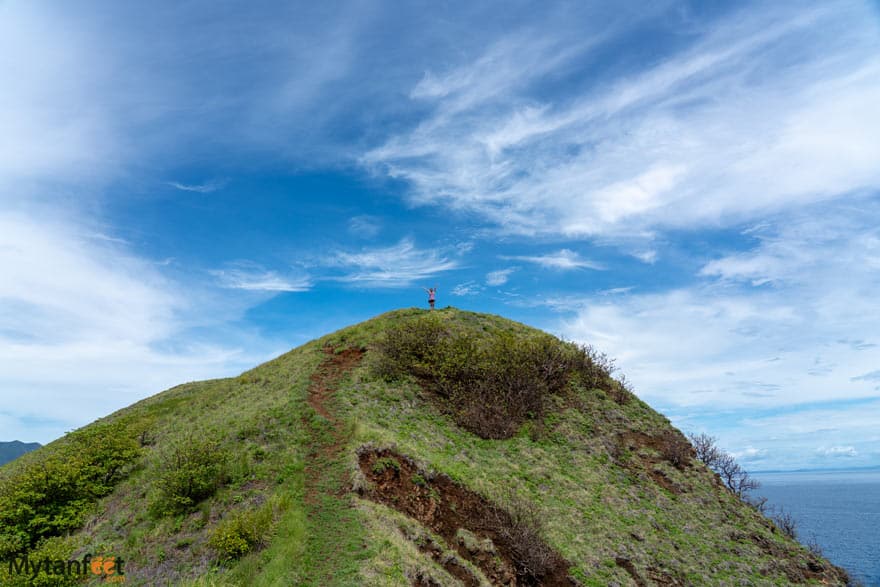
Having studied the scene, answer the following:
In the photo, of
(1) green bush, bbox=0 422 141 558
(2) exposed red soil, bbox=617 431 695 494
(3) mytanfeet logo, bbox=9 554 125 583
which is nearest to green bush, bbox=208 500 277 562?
(3) mytanfeet logo, bbox=9 554 125 583

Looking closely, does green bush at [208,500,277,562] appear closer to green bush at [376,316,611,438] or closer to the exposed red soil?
green bush at [376,316,611,438]

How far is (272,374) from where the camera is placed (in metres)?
33.5

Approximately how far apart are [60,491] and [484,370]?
2240 cm

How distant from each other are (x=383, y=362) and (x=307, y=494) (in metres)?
13.4

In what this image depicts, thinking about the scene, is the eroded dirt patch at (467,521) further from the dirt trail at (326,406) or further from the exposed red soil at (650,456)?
the exposed red soil at (650,456)

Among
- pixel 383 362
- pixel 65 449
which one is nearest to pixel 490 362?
pixel 383 362

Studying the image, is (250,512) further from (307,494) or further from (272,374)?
(272,374)

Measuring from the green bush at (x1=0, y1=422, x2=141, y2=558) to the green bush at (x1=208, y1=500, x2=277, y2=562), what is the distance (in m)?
8.65

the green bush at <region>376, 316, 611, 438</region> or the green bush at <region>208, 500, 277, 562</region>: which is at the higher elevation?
the green bush at <region>376, 316, 611, 438</region>

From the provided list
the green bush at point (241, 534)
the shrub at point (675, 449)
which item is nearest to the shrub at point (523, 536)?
the green bush at point (241, 534)

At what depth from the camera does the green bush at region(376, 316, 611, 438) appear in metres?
28.3

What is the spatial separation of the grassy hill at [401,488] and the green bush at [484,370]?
5.5 inches

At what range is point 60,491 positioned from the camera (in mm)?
19922

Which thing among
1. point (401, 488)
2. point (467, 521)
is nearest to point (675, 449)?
point (467, 521)
